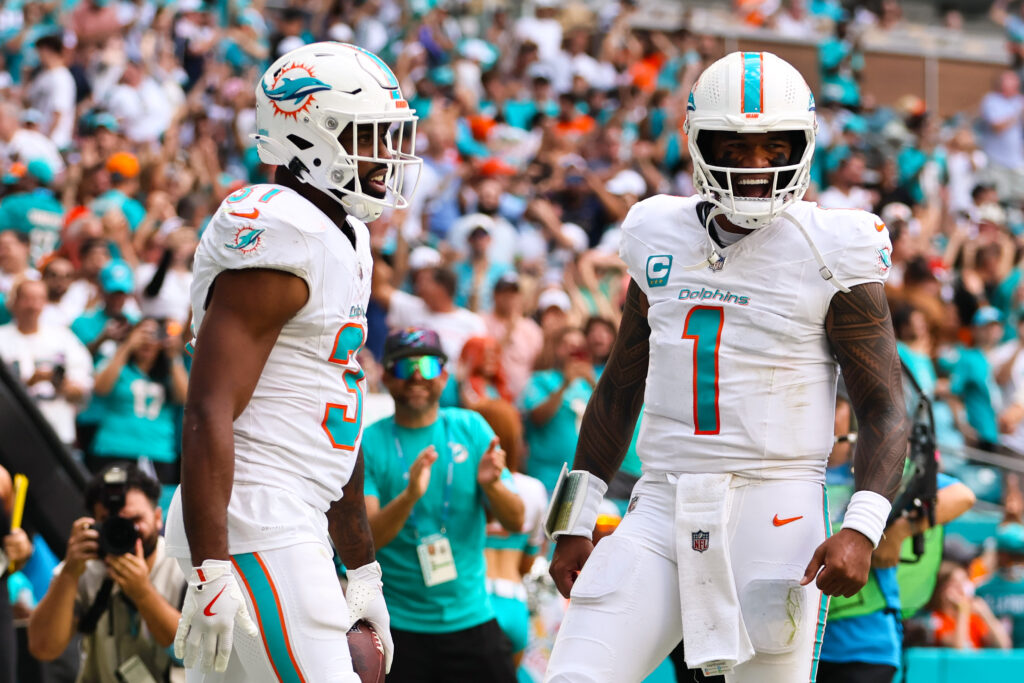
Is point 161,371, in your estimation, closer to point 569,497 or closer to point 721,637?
point 569,497

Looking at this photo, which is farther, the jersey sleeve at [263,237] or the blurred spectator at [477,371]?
the blurred spectator at [477,371]

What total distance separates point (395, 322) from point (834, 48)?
11.2 m

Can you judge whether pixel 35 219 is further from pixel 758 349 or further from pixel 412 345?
pixel 758 349

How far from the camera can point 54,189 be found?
10.5 m

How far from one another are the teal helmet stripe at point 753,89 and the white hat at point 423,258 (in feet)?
19.1

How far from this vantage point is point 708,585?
3707 mm

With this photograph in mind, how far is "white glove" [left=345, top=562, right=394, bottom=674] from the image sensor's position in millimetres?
3881

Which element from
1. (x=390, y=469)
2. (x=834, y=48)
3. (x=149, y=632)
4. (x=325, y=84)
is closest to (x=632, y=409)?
(x=325, y=84)

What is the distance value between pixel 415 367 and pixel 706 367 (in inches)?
79.0

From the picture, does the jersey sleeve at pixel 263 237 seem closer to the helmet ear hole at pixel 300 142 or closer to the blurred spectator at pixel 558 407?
the helmet ear hole at pixel 300 142

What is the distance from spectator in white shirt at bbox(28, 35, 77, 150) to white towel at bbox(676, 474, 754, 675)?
30.3 ft

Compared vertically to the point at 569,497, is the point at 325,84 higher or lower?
higher

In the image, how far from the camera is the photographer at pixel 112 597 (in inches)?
195

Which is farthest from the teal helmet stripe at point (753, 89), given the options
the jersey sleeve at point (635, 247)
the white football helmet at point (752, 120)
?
the jersey sleeve at point (635, 247)
